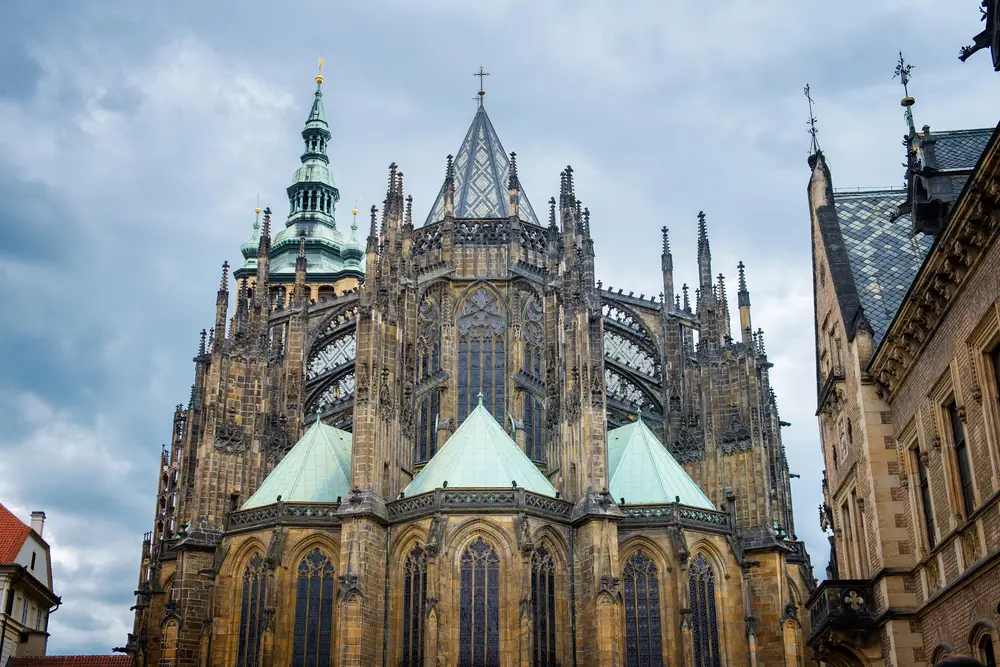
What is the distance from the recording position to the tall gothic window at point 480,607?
1420 inches

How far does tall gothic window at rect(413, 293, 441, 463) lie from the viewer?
45.7 meters

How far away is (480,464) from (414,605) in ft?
17.1

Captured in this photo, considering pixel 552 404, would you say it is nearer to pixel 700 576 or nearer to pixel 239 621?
pixel 700 576

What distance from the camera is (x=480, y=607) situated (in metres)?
36.7

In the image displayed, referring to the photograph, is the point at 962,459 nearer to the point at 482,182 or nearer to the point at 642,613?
the point at 642,613

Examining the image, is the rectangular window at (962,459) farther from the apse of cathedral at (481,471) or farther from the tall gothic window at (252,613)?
the tall gothic window at (252,613)

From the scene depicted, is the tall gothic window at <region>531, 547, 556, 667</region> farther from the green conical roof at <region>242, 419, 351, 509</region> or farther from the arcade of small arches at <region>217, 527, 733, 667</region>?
the green conical roof at <region>242, 419, 351, 509</region>

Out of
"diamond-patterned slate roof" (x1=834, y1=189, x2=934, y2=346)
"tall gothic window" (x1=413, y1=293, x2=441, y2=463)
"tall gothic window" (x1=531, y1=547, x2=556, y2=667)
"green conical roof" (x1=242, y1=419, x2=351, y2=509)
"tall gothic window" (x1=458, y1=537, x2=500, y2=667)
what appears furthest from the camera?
"tall gothic window" (x1=413, y1=293, x2=441, y2=463)

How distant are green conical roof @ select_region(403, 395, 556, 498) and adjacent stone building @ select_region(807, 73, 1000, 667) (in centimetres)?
1278

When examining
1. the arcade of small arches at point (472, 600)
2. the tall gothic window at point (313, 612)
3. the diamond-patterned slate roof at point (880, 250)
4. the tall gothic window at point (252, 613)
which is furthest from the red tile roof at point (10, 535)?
the diamond-patterned slate roof at point (880, 250)

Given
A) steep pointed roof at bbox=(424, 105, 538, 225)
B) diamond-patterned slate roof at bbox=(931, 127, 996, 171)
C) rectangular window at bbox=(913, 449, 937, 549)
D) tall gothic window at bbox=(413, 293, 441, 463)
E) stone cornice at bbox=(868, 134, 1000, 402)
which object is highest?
steep pointed roof at bbox=(424, 105, 538, 225)

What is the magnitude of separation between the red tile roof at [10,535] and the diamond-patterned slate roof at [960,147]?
128 feet

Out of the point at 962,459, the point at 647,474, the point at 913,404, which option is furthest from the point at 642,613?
the point at 962,459

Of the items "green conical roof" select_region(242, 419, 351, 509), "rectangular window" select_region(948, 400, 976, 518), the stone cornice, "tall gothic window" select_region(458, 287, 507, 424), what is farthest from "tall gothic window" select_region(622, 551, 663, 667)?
"rectangular window" select_region(948, 400, 976, 518)
